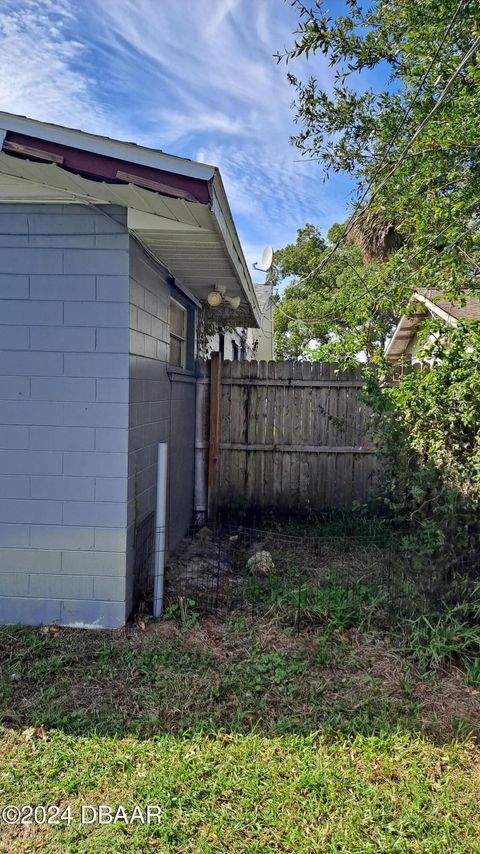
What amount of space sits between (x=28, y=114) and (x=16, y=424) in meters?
2.00

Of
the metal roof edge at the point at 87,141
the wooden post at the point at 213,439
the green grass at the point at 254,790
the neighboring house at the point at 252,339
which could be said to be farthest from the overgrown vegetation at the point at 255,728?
the neighboring house at the point at 252,339

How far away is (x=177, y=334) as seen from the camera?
6.23 meters

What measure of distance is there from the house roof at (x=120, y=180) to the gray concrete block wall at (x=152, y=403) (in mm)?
374

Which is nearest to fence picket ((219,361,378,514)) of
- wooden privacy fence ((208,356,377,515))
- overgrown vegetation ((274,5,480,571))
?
wooden privacy fence ((208,356,377,515))

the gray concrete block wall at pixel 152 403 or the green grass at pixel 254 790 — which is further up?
the gray concrete block wall at pixel 152 403

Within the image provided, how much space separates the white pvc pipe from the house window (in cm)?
190

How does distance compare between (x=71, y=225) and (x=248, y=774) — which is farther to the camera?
(x=71, y=225)

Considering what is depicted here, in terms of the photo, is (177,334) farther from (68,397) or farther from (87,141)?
(87,141)

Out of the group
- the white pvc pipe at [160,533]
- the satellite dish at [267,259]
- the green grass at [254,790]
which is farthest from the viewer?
the satellite dish at [267,259]

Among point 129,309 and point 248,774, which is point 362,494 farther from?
point 248,774

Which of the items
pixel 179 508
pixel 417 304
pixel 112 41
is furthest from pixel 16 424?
pixel 417 304

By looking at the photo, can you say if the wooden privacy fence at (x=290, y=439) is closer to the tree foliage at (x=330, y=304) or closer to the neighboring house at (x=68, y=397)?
the tree foliage at (x=330, y=304)

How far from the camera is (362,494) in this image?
23.0 feet

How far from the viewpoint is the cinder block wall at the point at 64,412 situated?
383 cm
